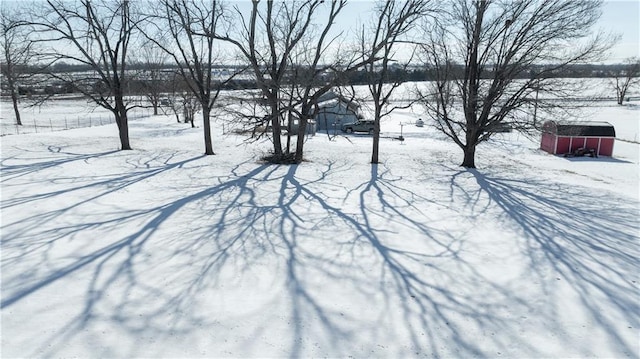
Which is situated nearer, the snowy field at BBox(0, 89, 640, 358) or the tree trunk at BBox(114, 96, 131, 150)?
the snowy field at BBox(0, 89, 640, 358)

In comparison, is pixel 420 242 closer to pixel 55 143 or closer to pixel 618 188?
pixel 618 188

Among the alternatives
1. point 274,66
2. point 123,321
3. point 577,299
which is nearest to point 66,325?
point 123,321

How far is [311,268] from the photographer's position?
6129mm

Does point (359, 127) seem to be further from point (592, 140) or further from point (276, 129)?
point (276, 129)

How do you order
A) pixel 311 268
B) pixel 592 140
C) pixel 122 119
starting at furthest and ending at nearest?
1. pixel 592 140
2. pixel 122 119
3. pixel 311 268

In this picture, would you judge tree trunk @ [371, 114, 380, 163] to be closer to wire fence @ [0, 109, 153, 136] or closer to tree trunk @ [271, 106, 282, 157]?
tree trunk @ [271, 106, 282, 157]

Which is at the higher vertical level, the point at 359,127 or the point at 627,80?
the point at 627,80

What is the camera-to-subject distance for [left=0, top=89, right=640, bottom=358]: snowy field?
434 cm

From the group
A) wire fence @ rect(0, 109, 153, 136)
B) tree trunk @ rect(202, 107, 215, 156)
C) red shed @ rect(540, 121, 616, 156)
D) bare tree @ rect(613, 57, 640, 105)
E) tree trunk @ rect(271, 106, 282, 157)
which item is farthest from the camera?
bare tree @ rect(613, 57, 640, 105)

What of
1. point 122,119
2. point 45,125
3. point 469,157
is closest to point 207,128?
point 122,119

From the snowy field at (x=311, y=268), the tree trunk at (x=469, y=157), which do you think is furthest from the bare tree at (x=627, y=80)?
the snowy field at (x=311, y=268)

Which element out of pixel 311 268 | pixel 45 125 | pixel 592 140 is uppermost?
pixel 45 125

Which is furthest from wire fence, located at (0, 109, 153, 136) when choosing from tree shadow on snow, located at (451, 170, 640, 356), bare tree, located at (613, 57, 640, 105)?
bare tree, located at (613, 57, 640, 105)

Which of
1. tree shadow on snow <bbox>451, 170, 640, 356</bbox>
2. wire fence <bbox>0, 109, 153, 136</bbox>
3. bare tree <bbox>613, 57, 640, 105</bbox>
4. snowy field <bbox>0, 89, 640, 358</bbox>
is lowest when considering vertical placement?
tree shadow on snow <bbox>451, 170, 640, 356</bbox>
